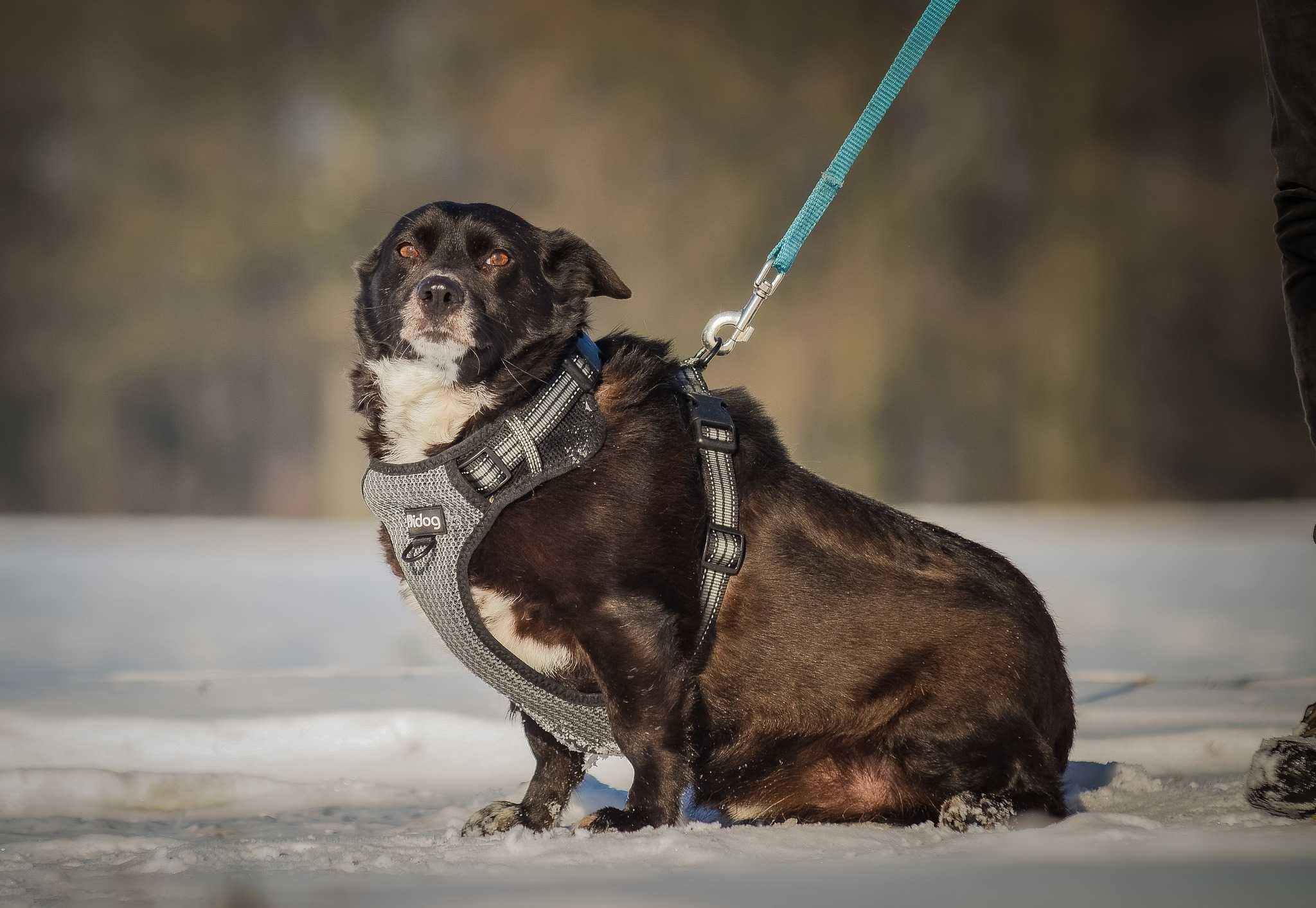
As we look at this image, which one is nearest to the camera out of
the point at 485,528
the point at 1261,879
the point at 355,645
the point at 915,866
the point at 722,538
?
the point at 1261,879

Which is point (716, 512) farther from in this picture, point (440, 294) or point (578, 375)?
point (440, 294)

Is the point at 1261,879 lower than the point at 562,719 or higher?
lower

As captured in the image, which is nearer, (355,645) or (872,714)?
(872,714)

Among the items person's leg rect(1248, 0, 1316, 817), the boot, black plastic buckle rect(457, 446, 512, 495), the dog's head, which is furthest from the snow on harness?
person's leg rect(1248, 0, 1316, 817)

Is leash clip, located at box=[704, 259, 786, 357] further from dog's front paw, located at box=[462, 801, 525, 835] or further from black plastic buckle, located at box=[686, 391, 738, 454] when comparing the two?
dog's front paw, located at box=[462, 801, 525, 835]

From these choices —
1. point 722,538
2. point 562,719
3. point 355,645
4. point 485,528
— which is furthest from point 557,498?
point 355,645

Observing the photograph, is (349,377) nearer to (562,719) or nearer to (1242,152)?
(562,719)

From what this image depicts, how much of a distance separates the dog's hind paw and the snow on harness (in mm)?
Result: 526

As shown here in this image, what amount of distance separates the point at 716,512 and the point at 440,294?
2.21ft

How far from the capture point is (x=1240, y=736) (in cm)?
271

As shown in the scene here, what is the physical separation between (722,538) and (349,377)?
87 cm

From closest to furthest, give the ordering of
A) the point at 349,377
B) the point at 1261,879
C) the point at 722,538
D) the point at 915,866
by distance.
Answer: the point at 1261,879 → the point at 915,866 → the point at 722,538 → the point at 349,377

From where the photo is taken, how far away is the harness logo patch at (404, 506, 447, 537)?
6.54 ft

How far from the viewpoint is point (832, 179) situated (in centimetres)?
250
